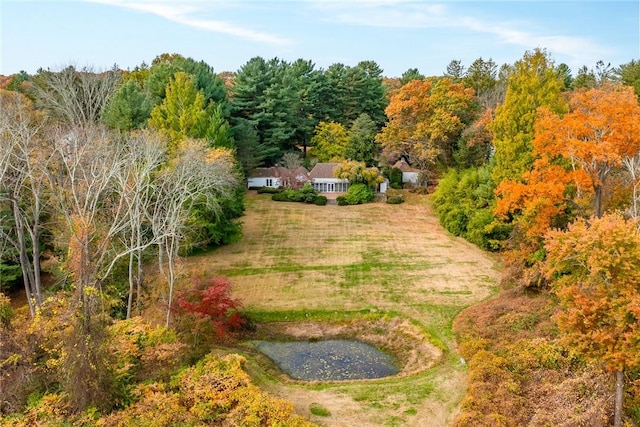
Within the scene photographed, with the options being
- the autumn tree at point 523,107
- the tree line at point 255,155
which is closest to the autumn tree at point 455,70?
the tree line at point 255,155

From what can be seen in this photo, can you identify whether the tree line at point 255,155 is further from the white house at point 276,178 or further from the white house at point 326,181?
the white house at point 326,181

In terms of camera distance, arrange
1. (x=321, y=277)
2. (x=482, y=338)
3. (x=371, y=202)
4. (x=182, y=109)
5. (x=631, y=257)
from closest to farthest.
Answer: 1. (x=631, y=257)
2. (x=482, y=338)
3. (x=321, y=277)
4. (x=182, y=109)
5. (x=371, y=202)

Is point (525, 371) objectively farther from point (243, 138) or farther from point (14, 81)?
point (14, 81)

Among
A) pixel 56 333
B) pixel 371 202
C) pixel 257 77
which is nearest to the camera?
pixel 56 333

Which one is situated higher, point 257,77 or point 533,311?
point 257,77

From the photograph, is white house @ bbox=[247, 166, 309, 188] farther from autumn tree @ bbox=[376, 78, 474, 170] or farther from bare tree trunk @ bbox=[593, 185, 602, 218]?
bare tree trunk @ bbox=[593, 185, 602, 218]

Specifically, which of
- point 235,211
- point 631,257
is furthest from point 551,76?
point 235,211

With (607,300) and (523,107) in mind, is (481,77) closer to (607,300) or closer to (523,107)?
(523,107)

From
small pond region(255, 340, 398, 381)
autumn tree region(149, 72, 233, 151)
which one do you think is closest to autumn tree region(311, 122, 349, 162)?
autumn tree region(149, 72, 233, 151)

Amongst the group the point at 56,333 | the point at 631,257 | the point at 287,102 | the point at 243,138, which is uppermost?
the point at 287,102
